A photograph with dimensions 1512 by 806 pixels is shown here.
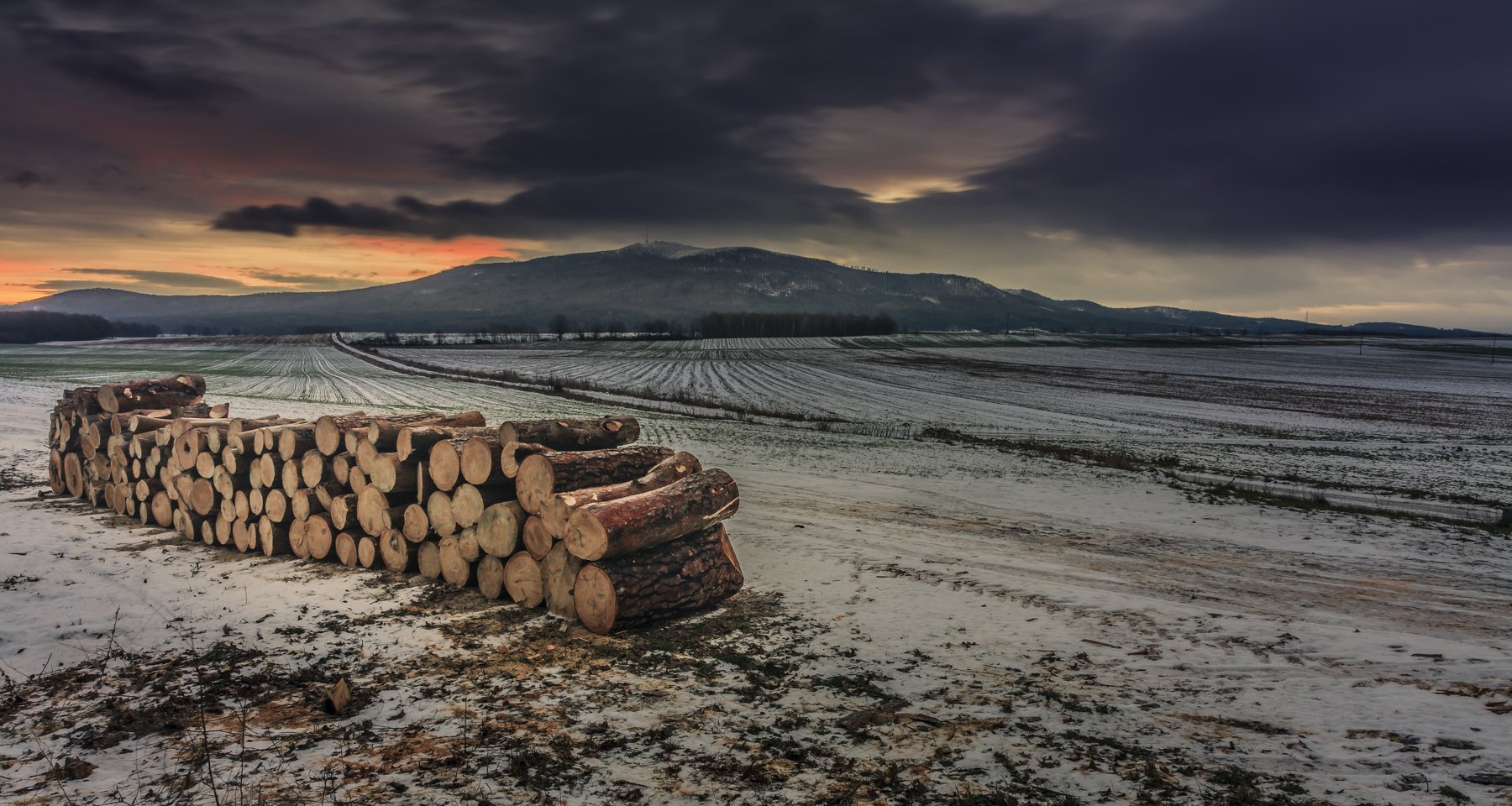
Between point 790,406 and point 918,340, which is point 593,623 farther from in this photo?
point 918,340

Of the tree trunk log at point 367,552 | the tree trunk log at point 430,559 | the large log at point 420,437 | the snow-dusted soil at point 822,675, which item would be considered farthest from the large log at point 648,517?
the tree trunk log at point 367,552

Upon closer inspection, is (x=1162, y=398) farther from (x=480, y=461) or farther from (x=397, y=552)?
(x=397, y=552)

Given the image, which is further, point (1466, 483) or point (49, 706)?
point (1466, 483)

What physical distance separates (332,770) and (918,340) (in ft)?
417

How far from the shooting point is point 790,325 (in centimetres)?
16912

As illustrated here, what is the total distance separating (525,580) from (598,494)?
147 cm

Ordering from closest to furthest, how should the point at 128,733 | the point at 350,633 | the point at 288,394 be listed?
the point at 128,733
the point at 350,633
the point at 288,394

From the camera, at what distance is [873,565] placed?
10914 mm

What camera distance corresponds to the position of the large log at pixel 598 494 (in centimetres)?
864

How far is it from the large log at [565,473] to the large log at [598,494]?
13 cm

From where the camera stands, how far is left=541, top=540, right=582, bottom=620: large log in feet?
28.8

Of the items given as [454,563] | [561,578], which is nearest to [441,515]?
[454,563]

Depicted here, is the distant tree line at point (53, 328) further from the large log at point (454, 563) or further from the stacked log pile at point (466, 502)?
the large log at point (454, 563)

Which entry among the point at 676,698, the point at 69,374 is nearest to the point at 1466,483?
the point at 676,698
